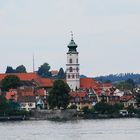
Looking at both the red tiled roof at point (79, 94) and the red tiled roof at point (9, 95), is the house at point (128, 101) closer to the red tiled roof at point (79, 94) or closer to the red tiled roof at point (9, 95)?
the red tiled roof at point (79, 94)

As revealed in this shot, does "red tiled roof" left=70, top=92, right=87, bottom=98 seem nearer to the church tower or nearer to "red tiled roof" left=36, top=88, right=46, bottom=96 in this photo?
the church tower

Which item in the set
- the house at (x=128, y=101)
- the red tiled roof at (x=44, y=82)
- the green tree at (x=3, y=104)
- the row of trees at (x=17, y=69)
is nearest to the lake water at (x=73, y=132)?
the green tree at (x=3, y=104)

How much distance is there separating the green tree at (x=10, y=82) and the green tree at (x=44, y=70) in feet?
141

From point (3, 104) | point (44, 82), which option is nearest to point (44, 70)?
point (44, 82)

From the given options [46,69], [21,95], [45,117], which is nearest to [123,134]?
[45,117]

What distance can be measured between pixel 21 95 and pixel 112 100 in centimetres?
1265

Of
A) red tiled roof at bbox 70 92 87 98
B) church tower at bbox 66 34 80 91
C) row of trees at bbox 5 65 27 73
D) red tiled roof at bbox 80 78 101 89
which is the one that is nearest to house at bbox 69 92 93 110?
red tiled roof at bbox 70 92 87 98

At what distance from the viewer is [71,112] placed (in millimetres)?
124438

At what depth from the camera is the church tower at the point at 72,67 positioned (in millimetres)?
140875

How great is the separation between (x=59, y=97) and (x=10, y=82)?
1569cm

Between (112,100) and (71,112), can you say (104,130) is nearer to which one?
(71,112)

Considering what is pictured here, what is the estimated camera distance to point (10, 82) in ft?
452

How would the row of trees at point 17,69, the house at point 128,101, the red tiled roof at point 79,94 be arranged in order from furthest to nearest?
the row of trees at point 17,69 < the house at point 128,101 < the red tiled roof at point 79,94

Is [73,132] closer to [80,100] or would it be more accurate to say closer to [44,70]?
[80,100]
